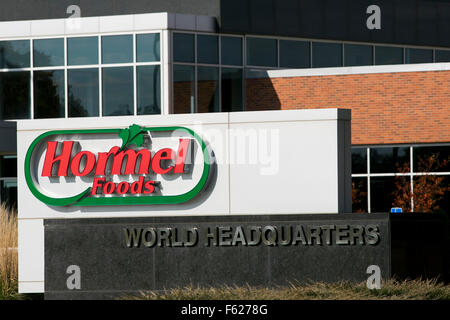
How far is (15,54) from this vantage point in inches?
1101

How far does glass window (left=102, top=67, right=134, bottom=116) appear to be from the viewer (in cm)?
2669

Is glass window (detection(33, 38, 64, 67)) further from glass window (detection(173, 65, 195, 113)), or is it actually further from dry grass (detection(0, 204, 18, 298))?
dry grass (detection(0, 204, 18, 298))

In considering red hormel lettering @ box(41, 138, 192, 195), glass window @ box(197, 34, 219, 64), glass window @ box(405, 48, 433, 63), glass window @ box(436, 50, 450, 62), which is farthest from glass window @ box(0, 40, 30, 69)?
glass window @ box(436, 50, 450, 62)

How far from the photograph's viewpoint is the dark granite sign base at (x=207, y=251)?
15320 mm

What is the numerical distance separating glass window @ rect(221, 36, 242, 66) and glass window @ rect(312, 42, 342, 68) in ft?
10.2

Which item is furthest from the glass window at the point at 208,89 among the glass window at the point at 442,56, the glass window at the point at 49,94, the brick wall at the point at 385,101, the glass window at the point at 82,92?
the glass window at the point at 442,56

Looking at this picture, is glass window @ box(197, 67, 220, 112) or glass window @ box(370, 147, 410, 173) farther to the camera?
glass window @ box(197, 67, 220, 112)

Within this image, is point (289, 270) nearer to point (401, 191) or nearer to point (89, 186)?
point (89, 186)

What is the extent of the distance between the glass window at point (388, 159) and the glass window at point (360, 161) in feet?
0.77

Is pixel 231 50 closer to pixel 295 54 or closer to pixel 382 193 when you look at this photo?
pixel 295 54

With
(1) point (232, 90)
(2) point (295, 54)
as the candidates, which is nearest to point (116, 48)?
(1) point (232, 90)

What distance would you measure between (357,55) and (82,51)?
10.4m

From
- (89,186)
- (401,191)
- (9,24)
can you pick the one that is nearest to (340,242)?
(89,186)
